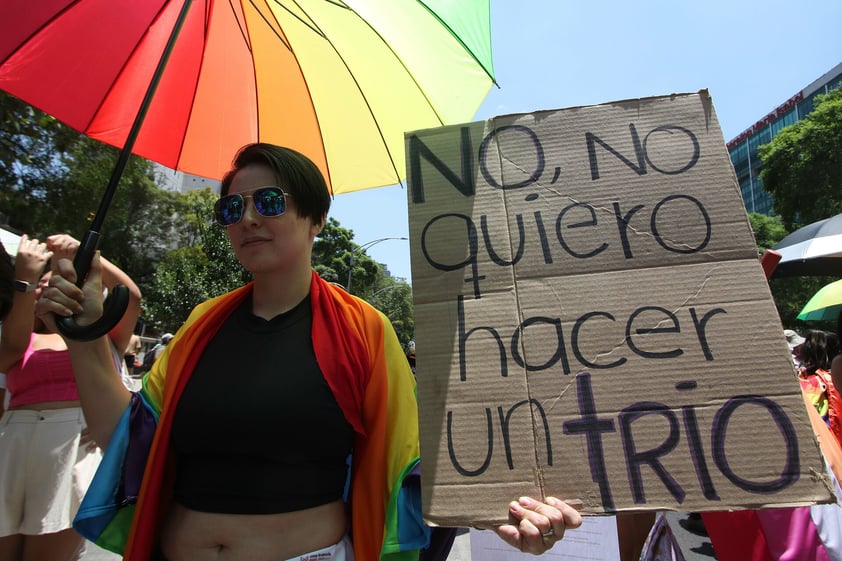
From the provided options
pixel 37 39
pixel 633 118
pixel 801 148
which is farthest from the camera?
pixel 801 148

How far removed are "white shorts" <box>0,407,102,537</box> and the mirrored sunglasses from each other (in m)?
2.03

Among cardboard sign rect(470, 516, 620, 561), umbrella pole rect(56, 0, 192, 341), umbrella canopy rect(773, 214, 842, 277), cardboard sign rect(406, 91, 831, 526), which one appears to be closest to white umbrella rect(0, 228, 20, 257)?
umbrella pole rect(56, 0, 192, 341)

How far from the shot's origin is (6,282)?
190 centimetres

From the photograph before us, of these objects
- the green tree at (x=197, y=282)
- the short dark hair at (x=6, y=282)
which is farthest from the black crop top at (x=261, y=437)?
the green tree at (x=197, y=282)

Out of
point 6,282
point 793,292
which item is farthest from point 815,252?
point 793,292

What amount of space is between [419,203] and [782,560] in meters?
1.54

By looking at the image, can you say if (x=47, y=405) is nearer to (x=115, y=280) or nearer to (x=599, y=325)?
(x=115, y=280)

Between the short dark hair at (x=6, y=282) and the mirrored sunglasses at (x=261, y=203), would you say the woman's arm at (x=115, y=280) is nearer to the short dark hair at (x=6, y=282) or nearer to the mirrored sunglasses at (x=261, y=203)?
the short dark hair at (x=6, y=282)

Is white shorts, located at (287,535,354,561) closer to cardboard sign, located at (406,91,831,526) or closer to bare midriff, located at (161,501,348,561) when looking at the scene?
bare midriff, located at (161,501,348,561)

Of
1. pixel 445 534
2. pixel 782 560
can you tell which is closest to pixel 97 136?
pixel 445 534

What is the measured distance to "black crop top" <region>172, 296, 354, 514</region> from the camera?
134cm

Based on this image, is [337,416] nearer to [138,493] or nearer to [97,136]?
[138,493]

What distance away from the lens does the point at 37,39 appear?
6.24 feet

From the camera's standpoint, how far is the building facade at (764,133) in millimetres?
51969
